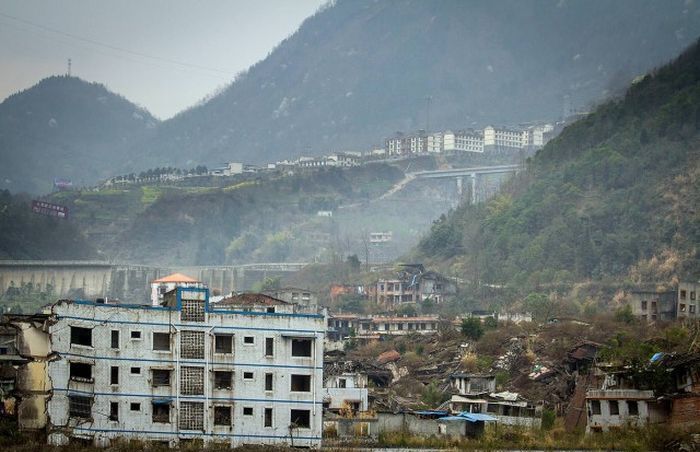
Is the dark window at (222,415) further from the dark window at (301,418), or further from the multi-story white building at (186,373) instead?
the dark window at (301,418)

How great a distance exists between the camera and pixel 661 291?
209 feet

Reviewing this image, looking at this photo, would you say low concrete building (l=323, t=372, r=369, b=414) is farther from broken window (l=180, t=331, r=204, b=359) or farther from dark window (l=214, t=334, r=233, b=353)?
broken window (l=180, t=331, r=204, b=359)

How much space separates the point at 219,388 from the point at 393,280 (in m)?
48.0

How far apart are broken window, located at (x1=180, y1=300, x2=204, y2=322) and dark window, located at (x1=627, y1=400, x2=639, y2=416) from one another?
34.4 ft

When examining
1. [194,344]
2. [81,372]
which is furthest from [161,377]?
[81,372]

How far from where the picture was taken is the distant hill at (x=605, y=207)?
75.2m

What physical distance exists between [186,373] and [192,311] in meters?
1.41

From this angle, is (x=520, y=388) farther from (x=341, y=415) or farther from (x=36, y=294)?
(x=36, y=294)

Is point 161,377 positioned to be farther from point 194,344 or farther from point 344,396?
point 344,396

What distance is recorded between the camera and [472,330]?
56312mm

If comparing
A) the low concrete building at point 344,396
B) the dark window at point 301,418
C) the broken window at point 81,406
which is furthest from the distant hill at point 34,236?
the dark window at point 301,418

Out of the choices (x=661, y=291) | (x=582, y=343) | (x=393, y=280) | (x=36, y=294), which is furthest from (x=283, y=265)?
(x=582, y=343)

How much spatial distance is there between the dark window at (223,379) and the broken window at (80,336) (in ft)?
9.70

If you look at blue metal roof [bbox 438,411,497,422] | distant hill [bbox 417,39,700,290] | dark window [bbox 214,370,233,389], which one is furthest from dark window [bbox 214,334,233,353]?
distant hill [bbox 417,39,700,290]
